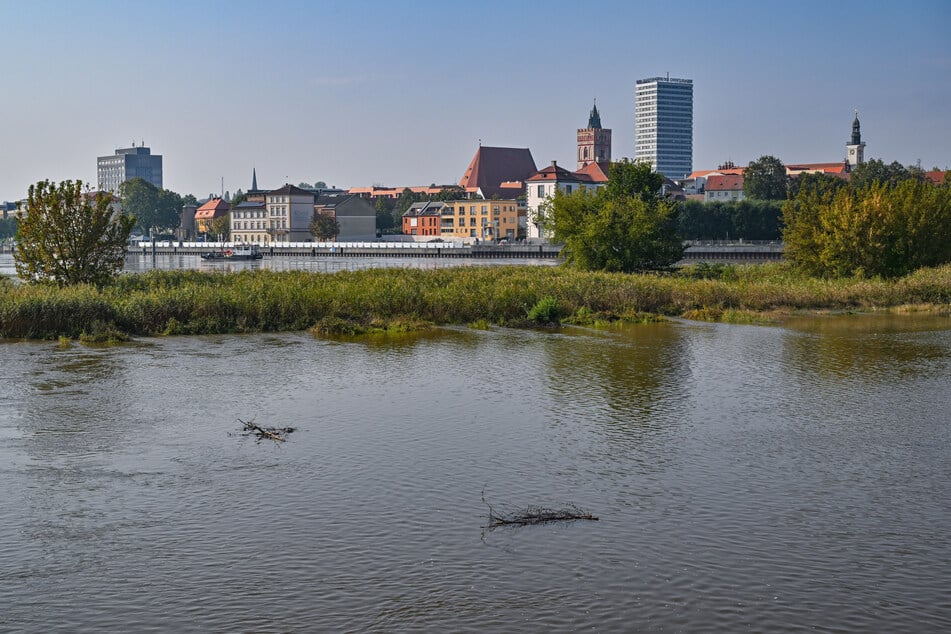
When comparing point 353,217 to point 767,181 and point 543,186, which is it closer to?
point 543,186

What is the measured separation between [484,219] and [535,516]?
426 ft

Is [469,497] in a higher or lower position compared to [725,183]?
lower

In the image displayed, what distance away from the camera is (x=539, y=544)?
456 inches

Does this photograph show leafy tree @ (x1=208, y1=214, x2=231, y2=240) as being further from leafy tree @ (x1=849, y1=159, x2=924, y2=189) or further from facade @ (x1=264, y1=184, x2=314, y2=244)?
leafy tree @ (x1=849, y1=159, x2=924, y2=189)

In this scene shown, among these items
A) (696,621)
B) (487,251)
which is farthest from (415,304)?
(487,251)

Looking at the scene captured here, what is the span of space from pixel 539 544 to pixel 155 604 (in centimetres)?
427

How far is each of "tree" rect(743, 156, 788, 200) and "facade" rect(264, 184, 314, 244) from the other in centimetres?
6393

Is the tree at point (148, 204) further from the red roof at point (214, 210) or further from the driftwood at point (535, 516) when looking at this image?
the driftwood at point (535, 516)

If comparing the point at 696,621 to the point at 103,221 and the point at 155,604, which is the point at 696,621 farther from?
the point at 103,221

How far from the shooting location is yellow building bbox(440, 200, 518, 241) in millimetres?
140500

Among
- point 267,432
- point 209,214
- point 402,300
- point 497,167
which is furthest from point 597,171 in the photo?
point 267,432

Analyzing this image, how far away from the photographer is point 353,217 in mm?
149250

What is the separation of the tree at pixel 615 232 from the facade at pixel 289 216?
9938 cm

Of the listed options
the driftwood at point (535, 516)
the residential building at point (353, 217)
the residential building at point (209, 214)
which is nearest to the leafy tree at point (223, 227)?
the residential building at point (209, 214)
